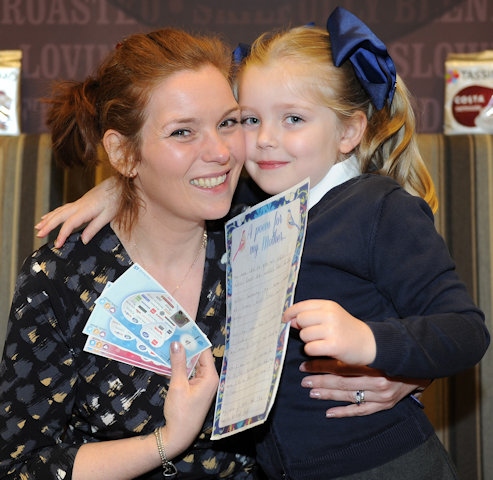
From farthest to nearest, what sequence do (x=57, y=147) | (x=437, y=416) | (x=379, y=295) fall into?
1. (x=437, y=416)
2. (x=57, y=147)
3. (x=379, y=295)

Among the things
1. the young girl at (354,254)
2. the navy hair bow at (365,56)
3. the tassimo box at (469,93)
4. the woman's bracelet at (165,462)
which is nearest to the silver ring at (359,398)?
the young girl at (354,254)

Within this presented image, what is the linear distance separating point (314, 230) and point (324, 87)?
11.9 inches

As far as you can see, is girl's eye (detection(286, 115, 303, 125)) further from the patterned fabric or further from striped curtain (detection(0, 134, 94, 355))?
striped curtain (detection(0, 134, 94, 355))

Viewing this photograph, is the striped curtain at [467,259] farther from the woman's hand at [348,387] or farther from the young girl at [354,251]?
the woman's hand at [348,387]

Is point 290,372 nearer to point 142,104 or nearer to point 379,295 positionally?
point 379,295

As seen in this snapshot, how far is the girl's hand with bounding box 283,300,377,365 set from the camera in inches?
45.7

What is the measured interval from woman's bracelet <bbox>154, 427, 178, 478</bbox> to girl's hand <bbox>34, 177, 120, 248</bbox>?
1.37ft

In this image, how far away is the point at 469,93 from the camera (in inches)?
92.6

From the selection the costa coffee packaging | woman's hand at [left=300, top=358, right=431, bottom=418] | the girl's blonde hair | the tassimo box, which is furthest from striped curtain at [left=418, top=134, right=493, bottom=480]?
the costa coffee packaging

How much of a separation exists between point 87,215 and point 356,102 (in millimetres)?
593

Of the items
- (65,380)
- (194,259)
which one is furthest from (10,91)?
(65,380)

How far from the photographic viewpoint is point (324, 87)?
158 centimetres

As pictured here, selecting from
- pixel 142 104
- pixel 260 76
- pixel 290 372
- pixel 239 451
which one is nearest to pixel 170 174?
pixel 142 104

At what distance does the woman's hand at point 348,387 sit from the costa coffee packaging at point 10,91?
4.45 feet
